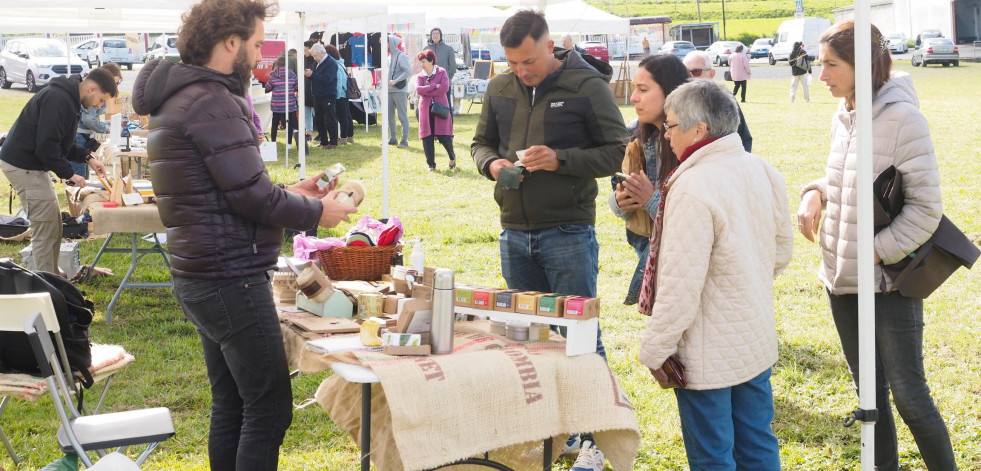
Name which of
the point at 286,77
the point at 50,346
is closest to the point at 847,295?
the point at 50,346

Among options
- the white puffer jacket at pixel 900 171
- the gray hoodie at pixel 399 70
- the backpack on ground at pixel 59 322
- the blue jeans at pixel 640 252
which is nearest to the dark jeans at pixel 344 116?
the gray hoodie at pixel 399 70

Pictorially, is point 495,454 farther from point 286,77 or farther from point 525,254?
point 286,77

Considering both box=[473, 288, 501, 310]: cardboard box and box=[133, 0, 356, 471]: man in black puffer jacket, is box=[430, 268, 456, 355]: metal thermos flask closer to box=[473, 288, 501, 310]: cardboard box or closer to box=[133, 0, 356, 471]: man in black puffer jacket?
box=[473, 288, 501, 310]: cardboard box

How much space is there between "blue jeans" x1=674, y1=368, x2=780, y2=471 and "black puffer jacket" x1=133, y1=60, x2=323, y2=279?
120 centimetres

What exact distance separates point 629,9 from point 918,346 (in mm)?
68773

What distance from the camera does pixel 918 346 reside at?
2852mm

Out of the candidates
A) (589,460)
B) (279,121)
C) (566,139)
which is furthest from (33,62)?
(589,460)

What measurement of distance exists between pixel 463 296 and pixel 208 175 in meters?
0.79

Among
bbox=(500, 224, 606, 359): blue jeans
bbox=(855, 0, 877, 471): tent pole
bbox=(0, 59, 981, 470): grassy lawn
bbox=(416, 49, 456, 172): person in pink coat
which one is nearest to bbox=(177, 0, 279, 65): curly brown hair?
bbox=(500, 224, 606, 359): blue jeans

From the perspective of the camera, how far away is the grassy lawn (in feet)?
12.6

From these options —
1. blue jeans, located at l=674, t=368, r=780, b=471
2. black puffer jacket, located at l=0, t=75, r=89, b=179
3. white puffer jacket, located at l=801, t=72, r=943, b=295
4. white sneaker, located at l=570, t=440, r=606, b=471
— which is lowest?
white sneaker, located at l=570, t=440, r=606, b=471

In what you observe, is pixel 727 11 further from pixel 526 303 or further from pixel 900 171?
pixel 526 303

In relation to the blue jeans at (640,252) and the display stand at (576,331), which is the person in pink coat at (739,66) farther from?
the display stand at (576,331)

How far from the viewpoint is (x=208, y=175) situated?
2498 mm
